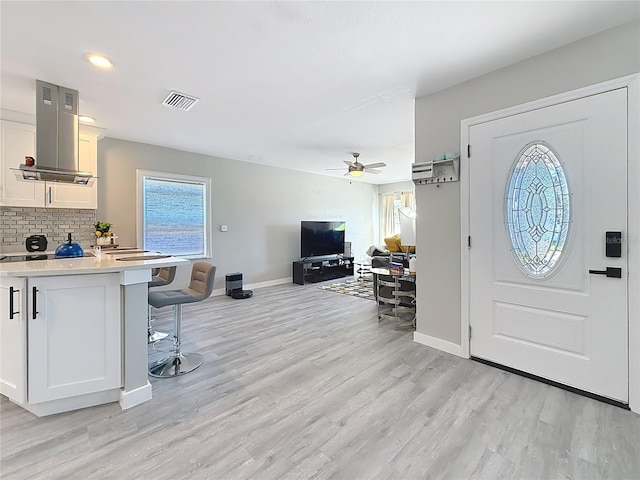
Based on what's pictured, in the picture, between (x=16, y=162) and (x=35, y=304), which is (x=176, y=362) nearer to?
(x=35, y=304)

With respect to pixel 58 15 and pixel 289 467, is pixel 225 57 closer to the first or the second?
pixel 58 15

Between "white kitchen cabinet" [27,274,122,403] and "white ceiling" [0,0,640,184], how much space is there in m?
1.74

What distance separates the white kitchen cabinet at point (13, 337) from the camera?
6.14 feet

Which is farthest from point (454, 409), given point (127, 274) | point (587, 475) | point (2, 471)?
point (2, 471)

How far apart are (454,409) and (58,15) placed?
3725mm

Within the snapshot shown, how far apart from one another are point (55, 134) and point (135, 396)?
8.78ft

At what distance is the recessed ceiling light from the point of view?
234 centimetres

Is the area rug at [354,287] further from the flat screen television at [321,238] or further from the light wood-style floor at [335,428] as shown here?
the light wood-style floor at [335,428]

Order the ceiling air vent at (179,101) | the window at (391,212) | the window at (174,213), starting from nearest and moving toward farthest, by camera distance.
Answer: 1. the ceiling air vent at (179,101)
2. the window at (174,213)
3. the window at (391,212)

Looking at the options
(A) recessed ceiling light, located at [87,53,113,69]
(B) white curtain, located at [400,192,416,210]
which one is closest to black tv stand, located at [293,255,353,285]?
(B) white curtain, located at [400,192,416,210]

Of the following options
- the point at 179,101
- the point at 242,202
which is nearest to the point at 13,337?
the point at 179,101

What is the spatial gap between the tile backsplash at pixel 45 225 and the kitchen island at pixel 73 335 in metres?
2.39

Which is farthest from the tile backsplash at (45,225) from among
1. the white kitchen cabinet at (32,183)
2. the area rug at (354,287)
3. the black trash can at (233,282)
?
the area rug at (354,287)

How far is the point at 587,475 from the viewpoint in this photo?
4.79 feet
